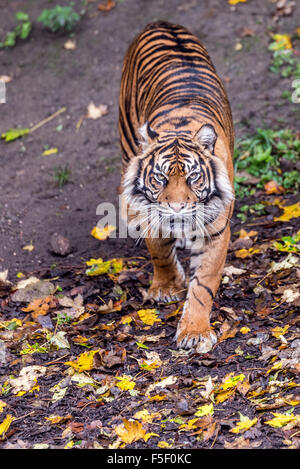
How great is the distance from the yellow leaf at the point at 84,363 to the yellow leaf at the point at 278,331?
1.03m

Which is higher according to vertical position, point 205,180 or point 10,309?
point 205,180

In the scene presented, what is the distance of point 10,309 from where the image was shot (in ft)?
15.8

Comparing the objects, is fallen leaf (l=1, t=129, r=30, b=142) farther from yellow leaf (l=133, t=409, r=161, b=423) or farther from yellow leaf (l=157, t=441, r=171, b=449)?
yellow leaf (l=157, t=441, r=171, b=449)

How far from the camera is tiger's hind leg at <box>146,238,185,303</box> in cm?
463

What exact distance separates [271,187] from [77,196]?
5.63ft

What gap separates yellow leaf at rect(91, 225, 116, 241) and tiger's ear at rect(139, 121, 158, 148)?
5.46 feet

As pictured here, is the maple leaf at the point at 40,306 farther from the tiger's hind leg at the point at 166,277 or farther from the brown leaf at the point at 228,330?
the brown leaf at the point at 228,330

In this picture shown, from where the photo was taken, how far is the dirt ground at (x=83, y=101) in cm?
583

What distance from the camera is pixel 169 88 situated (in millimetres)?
4605

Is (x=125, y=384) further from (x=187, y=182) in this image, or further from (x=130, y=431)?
(x=187, y=182)

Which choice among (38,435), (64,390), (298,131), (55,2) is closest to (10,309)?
(64,390)

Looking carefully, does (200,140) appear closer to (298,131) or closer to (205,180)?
(205,180)

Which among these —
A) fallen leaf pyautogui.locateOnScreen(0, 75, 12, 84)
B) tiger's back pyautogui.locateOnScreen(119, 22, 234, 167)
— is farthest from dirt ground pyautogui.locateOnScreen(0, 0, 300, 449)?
tiger's back pyautogui.locateOnScreen(119, 22, 234, 167)

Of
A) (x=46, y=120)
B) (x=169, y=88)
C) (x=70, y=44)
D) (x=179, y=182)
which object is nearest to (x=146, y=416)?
(x=179, y=182)
